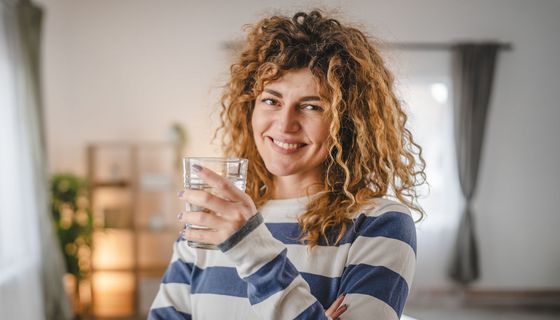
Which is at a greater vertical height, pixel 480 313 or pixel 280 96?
pixel 280 96

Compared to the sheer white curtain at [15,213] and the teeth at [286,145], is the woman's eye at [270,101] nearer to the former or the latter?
the teeth at [286,145]

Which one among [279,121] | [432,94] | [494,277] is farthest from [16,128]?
[494,277]

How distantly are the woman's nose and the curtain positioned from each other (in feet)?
8.66

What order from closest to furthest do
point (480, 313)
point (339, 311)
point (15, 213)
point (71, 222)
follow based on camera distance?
point (339, 311) → point (15, 213) → point (71, 222) → point (480, 313)

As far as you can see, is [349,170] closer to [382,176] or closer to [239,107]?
[382,176]

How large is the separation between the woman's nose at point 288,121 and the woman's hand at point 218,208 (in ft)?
0.94

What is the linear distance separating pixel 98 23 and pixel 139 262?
2.20 meters

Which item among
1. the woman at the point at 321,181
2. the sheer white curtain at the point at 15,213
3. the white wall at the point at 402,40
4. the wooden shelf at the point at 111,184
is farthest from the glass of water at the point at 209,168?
the white wall at the point at 402,40

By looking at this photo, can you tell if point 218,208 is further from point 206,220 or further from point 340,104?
point 340,104

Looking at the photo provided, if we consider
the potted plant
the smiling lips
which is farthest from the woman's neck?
the potted plant

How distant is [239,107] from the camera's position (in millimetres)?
1214

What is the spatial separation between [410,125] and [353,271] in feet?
12.4

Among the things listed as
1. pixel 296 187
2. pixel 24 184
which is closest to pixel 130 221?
pixel 24 184

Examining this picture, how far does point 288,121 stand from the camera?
950 mm
